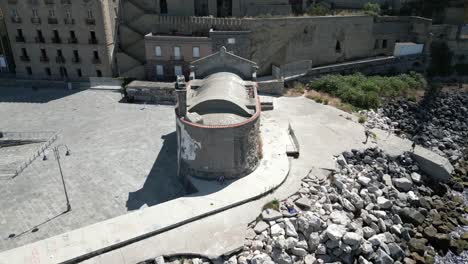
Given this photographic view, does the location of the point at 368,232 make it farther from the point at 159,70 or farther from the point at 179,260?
the point at 159,70

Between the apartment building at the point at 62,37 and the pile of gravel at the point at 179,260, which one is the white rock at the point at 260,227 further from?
the apartment building at the point at 62,37

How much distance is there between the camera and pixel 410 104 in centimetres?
3525

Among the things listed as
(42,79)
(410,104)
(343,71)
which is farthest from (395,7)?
(42,79)

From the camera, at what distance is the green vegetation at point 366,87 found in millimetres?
33897

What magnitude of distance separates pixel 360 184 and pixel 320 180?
2643 millimetres

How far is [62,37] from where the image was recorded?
38.5m

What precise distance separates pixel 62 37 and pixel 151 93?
519 inches

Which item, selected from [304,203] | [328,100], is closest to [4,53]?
[328,100]

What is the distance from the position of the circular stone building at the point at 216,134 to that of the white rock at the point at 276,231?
442 cm

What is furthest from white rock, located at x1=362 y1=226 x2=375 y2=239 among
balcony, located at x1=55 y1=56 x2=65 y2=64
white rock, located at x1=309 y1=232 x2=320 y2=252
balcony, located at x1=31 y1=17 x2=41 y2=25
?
balcony, located at x1=31 y1=17 x2=41 y2=25

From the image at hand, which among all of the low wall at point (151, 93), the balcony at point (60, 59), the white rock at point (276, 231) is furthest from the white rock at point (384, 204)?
the balcony at point (60, 59)

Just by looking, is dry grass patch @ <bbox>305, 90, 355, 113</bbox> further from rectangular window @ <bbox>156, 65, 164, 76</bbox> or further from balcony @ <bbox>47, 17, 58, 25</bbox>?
balcony @ <bbox>47, 17, 58, 25</bbox>

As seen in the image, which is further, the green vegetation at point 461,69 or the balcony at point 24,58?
the green vegetation at point 461,69

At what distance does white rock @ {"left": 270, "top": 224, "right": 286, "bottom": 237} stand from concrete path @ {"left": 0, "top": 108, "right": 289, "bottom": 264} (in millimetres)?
2375
